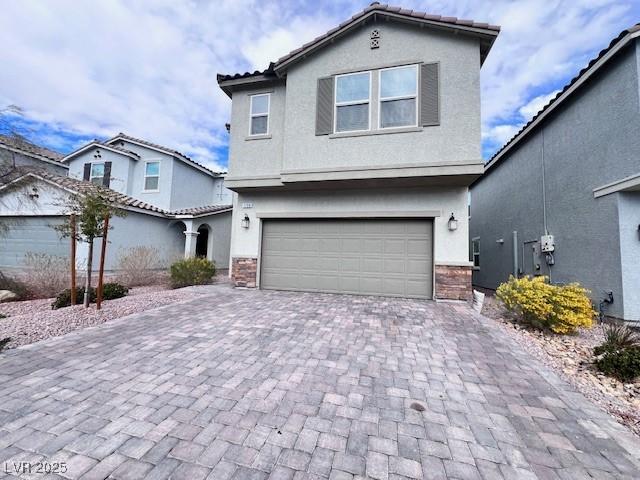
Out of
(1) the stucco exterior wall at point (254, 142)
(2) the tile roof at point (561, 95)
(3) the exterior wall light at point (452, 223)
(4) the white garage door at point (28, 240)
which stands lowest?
(4) the white garage door at point (28, 240)

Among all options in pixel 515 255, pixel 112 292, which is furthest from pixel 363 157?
pixel 112 292

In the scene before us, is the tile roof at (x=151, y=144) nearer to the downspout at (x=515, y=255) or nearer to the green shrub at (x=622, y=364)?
the downspout at (x=515, y=255)

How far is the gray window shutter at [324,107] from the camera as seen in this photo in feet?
26.5

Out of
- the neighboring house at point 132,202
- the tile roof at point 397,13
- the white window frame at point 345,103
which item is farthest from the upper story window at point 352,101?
the neighboring house at point 132,202

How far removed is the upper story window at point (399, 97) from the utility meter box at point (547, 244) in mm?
5644

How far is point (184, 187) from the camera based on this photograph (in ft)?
55.4

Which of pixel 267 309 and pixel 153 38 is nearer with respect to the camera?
pixel 267 309

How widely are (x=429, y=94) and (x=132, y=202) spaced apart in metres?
12.9

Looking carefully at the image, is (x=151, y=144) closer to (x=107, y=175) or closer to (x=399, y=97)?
(x=107, y=175)

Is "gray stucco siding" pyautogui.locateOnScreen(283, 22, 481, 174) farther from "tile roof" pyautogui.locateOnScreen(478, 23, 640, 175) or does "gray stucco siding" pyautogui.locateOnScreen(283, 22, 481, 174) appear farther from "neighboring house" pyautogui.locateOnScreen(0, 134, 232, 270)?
"neighboring house" pyautogui.locateOnScreen(0, 134, 232, 270)

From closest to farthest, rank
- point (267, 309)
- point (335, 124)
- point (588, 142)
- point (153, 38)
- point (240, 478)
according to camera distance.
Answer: point (240, 478) → point (267, 309) → point (588, 142) → point (335, 124) → point (153, 38)

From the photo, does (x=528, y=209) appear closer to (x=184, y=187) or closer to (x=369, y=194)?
(x=369, y=194)

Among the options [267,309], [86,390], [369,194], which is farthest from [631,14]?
[86,390]

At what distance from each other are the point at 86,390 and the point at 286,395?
2.16 m
